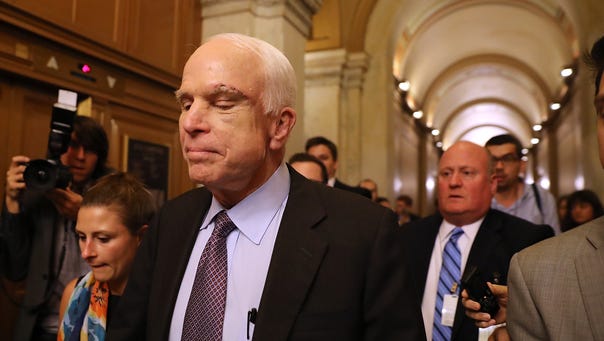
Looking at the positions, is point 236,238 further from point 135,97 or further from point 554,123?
point 554,123

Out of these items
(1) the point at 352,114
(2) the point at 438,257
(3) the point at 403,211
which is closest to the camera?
(2) the point at 438,257

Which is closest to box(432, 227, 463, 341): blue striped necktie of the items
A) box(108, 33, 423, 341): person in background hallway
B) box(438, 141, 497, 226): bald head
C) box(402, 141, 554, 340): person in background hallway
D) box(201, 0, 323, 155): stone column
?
box(402, 141, 554, 340): person in background hallway

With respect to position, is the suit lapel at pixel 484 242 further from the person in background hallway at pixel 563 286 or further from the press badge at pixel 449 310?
the person in background hallway at pixel 563 286

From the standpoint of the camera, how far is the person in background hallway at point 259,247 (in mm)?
1404

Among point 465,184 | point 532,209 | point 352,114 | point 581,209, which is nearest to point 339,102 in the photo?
point 352,114

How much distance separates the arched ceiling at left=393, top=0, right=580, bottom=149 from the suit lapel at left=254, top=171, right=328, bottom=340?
984 centimetres

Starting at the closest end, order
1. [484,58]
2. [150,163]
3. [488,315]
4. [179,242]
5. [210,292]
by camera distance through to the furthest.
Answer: [210,292], [179,242], [488,315], [150,163], [484,58]

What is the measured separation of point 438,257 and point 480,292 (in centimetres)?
97

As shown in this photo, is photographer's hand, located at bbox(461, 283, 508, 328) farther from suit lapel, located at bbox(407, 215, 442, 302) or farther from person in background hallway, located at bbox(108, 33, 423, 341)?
→ suit lapel, located at bbox(407, 215, 442, 302)

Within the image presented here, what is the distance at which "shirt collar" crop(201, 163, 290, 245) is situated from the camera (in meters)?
1.54

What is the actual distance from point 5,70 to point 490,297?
3335 millimetres

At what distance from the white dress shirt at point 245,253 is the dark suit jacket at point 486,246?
1.23 metres

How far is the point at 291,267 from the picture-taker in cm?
143

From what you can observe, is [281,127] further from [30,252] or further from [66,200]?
[30,252]
